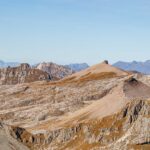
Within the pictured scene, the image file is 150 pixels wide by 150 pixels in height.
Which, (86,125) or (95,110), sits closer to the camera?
(86,125)

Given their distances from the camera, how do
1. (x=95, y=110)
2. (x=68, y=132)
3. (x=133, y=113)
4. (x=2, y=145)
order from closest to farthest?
(x=2, y=145)
(x=133, y=113)
(x=68, y=132)
(x=95, y=110)

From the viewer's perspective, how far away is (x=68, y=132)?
173875 mm

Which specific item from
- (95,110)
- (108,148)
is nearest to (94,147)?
(108,148)

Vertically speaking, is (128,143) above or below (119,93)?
below

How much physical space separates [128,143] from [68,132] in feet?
103

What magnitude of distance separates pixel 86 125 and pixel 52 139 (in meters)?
14.8

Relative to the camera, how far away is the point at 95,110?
187 metres

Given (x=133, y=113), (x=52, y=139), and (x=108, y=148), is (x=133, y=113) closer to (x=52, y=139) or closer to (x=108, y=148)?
(x=108, y=148)

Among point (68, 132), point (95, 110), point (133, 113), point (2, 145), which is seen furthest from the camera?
point (95, 110)

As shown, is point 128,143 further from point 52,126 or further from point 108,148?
point 52,126

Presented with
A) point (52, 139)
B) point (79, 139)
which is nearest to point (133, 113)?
point (79, 139)

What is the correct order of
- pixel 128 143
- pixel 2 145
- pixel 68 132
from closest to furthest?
1. pixel 2 145
2. pixel 128 143
3. pixel 68 132

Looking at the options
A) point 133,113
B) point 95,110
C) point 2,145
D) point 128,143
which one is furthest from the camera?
point 95,110

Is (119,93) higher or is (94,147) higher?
Result: (119,93)
